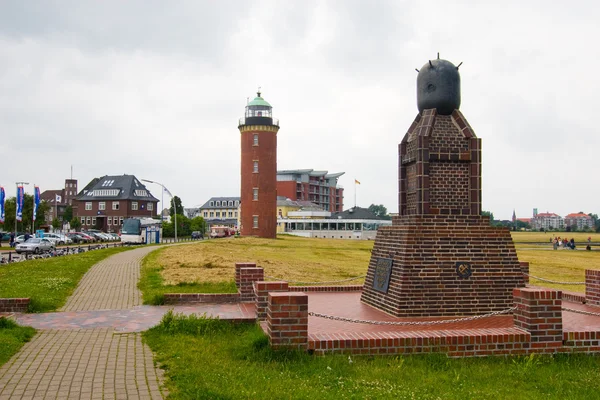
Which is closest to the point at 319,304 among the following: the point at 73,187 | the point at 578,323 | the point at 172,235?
the point at 578,323

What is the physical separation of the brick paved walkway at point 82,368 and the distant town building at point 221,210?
115 meters

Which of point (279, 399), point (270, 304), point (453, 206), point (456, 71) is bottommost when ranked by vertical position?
point (279, 399)

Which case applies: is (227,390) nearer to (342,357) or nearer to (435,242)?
(342,357)

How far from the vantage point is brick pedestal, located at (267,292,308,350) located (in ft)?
24.7

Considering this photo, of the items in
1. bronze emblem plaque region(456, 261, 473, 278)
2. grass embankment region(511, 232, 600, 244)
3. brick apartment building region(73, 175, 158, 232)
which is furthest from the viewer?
brick apartment building region(73, 175, 158, 232)

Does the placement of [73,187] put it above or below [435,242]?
above

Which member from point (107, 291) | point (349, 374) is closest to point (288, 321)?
point (349, 374)

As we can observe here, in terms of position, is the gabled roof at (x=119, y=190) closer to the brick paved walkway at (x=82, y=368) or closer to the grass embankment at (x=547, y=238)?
the grass embankment at (x=547, y=238)

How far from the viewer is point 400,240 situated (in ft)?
35.6

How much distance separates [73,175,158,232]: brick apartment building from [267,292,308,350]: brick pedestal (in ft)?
290

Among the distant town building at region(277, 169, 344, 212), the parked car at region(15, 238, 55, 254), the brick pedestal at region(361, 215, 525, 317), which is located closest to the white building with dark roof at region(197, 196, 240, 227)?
the distant town building at region(277, 169, 344, 212)

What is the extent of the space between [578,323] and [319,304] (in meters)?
4.96

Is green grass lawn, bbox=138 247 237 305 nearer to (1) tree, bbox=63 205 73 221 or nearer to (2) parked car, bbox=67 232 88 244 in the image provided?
(2) parked car, bbox=67 232 88 244

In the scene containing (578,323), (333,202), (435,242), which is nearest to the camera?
(578,323)
